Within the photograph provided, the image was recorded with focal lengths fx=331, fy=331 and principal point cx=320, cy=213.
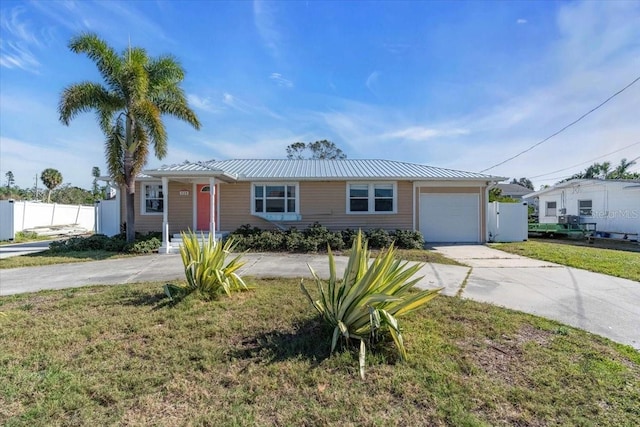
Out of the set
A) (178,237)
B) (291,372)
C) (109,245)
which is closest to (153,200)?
(178,237)

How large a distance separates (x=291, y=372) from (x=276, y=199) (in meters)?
11.6

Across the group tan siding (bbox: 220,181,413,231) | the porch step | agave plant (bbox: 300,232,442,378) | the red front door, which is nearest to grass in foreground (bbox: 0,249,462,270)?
Result: the porch step

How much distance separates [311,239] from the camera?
12312 mm

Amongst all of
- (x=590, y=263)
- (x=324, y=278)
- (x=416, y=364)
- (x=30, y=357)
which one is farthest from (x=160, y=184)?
(x=590, y=263)

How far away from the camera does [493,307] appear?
526 cm

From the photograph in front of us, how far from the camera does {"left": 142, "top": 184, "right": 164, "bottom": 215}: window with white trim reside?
14711 mm

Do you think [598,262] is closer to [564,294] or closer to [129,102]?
[564,294]

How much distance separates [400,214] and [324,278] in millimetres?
8021

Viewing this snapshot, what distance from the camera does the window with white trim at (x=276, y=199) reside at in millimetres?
14508

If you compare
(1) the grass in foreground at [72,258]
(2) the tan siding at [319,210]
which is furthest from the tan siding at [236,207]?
(1) the grass in foreground at [72,258]

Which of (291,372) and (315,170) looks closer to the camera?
(291,372)

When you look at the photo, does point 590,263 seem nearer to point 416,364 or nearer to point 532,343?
point 532,343

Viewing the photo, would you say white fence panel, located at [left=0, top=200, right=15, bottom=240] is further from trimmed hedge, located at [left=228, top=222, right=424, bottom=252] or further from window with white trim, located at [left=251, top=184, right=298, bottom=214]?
window with white trim, located at [left=251, top=184, right=298, bottom=214]

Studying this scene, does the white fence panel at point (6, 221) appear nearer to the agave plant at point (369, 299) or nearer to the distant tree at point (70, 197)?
the agave plant at point (369, 299)
